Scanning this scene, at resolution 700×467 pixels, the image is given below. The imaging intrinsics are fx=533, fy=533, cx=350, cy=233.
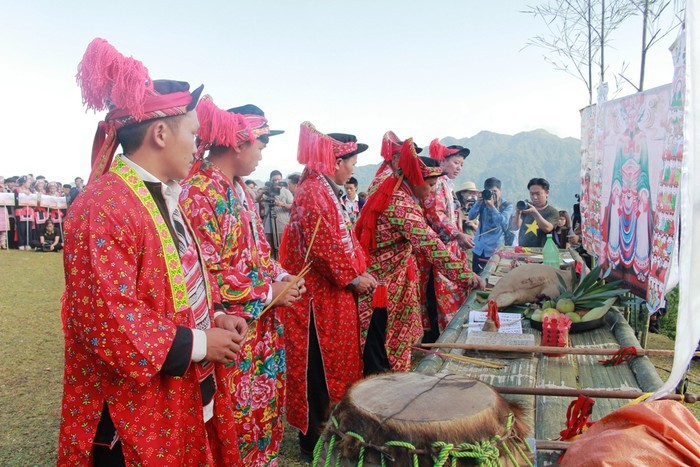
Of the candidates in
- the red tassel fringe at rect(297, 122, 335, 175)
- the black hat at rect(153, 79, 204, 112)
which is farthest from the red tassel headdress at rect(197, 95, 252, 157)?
the red tassel fringe at rect(297, 122, 335, 175)

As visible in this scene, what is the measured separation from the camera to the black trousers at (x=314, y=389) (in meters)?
3.45

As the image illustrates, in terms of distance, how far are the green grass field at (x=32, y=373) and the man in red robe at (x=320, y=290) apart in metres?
0.40

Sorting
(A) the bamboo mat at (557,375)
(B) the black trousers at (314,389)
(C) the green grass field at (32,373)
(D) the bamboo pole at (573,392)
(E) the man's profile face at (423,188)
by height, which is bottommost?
(C) the green grass field at (32,373)

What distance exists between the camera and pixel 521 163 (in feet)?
130

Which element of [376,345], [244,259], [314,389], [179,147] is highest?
[179,147]

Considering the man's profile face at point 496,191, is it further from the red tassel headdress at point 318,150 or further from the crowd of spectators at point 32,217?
the crowd of spectators at point 32,217

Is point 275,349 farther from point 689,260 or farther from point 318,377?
point 689,260

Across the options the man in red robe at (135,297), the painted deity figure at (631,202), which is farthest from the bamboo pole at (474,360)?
the painted deity figure at (631,202)

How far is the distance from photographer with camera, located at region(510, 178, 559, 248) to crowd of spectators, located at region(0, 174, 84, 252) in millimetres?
12371

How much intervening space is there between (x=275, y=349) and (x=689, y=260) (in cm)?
211

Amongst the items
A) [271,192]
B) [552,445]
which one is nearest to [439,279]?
[552,445]

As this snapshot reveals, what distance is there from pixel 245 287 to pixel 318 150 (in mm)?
1387

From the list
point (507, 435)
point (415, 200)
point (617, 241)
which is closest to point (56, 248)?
point (415, 200)

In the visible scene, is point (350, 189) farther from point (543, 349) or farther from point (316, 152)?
point (543, 349)
